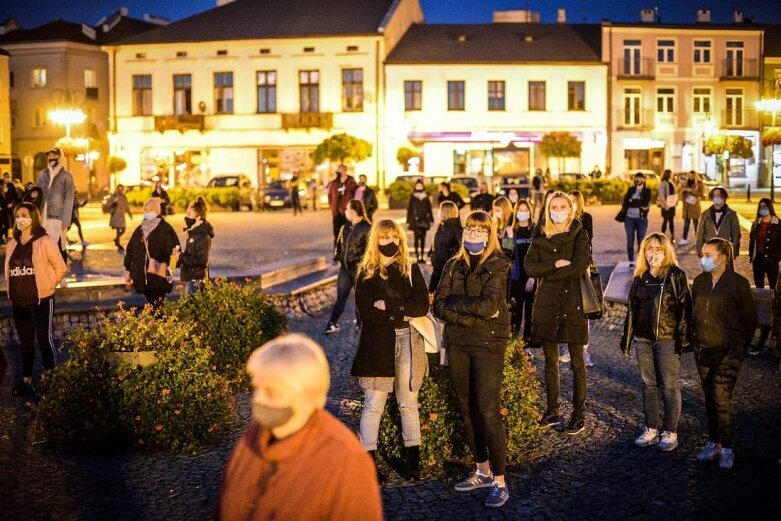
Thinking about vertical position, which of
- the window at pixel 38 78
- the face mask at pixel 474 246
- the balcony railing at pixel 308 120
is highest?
the window at pixel 38 78

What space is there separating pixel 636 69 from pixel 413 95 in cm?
1333

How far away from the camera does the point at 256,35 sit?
186 feet

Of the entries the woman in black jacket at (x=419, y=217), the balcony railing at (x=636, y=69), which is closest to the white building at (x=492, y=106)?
the balcony railing at (x=636, y=69)

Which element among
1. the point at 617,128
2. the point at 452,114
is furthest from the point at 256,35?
the point at 617,128

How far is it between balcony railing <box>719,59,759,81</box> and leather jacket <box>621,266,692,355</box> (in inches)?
2208

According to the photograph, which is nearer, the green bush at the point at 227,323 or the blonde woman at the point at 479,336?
the blonde woman at the point at 479,336

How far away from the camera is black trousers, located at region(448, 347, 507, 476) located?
621 cm

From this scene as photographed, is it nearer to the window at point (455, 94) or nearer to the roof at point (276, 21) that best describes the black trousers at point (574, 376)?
the window at point (455, 94)

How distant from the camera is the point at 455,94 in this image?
5581 cm

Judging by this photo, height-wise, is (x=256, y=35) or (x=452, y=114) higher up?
(x=256, y=35)

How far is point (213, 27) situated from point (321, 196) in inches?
654

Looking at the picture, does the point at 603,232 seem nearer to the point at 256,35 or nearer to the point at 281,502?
the point at 281,502

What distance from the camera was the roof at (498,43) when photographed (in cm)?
5591

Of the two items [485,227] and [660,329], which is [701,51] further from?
[485,227]
